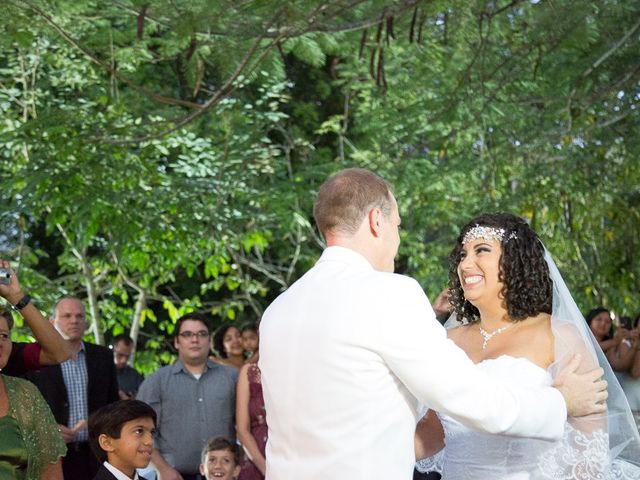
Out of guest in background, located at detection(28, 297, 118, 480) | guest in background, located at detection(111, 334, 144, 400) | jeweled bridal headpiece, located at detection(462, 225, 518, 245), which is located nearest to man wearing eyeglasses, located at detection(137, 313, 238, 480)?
guest in background, located at detection(28, 297, 118, 480)

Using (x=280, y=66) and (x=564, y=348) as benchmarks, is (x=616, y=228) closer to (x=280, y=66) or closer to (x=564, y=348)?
(x=280, y=66)

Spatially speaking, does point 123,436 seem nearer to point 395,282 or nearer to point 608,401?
point 608,401

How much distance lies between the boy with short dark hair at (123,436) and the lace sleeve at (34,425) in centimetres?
93

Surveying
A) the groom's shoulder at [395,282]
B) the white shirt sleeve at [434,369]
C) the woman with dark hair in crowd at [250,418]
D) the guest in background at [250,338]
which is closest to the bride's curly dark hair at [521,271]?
the white shirt sleeve at [434,369]

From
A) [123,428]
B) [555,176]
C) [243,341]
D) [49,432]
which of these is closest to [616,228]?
[555,176]

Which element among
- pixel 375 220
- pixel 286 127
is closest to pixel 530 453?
pixel 375 220

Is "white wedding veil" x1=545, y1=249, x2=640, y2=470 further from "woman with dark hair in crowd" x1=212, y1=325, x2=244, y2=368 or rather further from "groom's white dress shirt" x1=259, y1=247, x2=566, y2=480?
"woman with dark hair in crowd" x1=212, y1=325, x2=244, y2=368

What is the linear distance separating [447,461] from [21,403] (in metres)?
1.89

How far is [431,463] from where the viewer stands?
5938 millimetres

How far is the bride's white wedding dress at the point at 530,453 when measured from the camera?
508 cm

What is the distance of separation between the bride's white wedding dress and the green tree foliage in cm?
303

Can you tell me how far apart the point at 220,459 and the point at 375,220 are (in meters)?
4.04

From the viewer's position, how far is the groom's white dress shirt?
389 cm

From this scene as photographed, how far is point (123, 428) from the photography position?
660 cm
